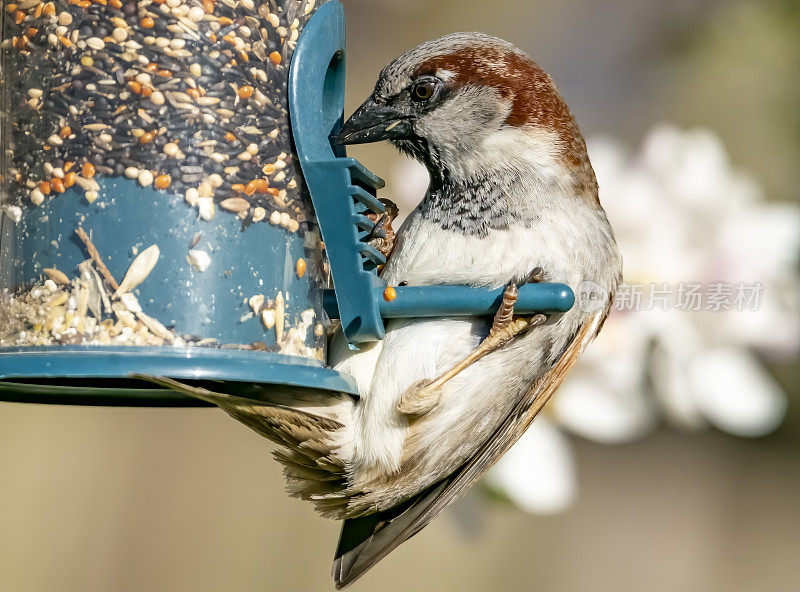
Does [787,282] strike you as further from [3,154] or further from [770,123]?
[3,154]

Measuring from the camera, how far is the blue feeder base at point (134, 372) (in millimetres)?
2297

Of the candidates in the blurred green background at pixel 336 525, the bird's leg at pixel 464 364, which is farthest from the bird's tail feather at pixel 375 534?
the blurred green background at pixel 336 525

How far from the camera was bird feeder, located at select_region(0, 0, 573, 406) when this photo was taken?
8.07 ft

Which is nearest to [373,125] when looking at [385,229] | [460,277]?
[385,229]

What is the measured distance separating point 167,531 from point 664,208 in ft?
11.2

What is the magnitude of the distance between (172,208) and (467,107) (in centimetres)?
91

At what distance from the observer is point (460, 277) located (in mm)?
2818

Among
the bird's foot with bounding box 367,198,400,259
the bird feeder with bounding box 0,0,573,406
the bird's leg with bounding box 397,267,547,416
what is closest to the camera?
the bird feeder with bounding box 0,0,573,406

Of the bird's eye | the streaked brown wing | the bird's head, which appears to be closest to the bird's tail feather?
the streaked brown wing

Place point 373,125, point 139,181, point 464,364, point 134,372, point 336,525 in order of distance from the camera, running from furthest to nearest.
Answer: point 336,525 → point 373,125 → point 464,364 → point 139,181 → point 134,372

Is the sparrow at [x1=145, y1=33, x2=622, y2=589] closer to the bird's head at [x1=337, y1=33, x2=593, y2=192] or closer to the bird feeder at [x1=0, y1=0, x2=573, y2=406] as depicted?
the bird's head at [x1=337, y1=33, x2=593, y2=192]

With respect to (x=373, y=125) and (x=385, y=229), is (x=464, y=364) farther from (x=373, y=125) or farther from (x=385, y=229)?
(x=373, y=125)

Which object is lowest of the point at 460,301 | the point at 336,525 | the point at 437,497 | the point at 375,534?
the point at 336,525

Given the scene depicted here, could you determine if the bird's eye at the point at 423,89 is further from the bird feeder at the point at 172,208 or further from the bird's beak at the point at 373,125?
the bird feeder at the point at 172,208
